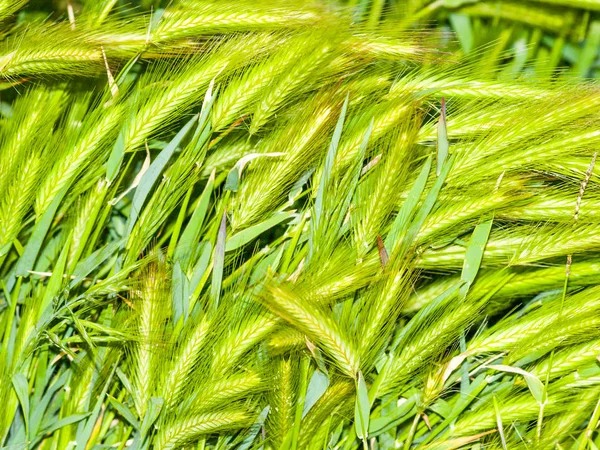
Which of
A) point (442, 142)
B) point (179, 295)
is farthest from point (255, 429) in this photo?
point (442, 142)

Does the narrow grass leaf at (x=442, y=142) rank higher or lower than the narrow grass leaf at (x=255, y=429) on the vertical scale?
higher

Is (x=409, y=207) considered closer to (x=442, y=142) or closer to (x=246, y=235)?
(x=442, y=142)

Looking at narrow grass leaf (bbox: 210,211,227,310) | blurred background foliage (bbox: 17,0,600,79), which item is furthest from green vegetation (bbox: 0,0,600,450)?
blurred background foliage (bbox: 17,0,600,79)

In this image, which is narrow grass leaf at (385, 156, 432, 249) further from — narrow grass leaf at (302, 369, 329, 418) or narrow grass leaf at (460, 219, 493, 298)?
narrow grass leaf at (302, 369, 329, 418)

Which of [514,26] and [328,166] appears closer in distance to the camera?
[328,166]

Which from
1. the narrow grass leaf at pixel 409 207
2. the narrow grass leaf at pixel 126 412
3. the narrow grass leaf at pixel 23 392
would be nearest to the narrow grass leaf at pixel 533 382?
the narrow grass leaf at pixel 409 207

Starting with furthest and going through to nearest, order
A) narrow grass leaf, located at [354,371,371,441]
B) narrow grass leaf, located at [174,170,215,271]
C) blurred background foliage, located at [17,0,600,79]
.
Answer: blurred background foliage, located at [17,0,600,79]
narrow grass leaf, located at [174,170,215,271]
narrow grass leaf, located at [354,371,371,441]

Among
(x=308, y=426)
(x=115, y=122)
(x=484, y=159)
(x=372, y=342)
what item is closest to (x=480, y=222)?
(x=484, y=159)

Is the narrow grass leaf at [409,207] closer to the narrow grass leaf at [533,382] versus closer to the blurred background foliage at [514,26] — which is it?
the narrow grass leaf at [533,382]

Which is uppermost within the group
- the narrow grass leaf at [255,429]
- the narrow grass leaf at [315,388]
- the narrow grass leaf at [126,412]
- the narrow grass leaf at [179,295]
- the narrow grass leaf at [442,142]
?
the narrow grass leaf at [442,142]

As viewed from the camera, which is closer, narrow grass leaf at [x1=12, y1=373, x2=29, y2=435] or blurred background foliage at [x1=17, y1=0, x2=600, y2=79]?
narrow grass leaf at [x1=12, y1=373, x2=29, y2=435]
